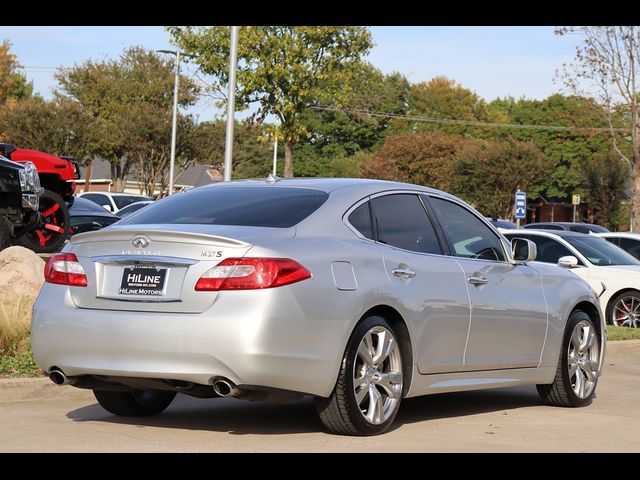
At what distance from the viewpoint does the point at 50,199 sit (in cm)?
1714

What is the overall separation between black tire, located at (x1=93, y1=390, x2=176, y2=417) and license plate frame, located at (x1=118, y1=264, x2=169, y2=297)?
1.40 m

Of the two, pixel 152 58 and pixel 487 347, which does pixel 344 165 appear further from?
pixel 487 347

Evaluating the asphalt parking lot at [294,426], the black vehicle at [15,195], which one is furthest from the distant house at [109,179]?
the asphalt parking lot at [294,426]

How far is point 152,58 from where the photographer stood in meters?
73.4

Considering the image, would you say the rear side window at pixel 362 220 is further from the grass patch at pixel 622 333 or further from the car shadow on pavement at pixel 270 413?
the grass patch at pixel 622 333

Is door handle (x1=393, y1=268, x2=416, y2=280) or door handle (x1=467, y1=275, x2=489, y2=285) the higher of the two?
door handle (x1=393, y1=268, x2=416, y2=280)

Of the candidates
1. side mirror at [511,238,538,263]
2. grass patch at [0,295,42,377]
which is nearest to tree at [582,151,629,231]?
grass patch at [0,295,42,377]

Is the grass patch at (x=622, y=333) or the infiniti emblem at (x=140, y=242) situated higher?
the infiniti emblem at (x=140, y=242)

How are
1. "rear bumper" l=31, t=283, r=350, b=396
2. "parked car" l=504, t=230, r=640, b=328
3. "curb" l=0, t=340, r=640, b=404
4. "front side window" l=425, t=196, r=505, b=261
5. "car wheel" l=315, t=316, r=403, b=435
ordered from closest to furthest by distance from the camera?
"rear bumper" l=31, t=283, r=350, b=396 → "car wheel" l=315, t=316, r=403, b=435 → "front side window" l=425, t=196, r=505, b=261 → "curb" l=0, t=340, r=640, b=404 → "parked car" l=504, t=230, r=640, b=328

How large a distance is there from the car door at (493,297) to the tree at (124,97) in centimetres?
5920

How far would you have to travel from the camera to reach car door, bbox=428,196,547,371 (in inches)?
344

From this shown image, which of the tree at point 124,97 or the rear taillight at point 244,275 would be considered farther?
the tree at point 124,97

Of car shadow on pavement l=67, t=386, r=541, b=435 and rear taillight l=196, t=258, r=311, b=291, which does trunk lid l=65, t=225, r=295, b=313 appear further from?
car shadow on pavement l=67, t=386, r=541, b=435

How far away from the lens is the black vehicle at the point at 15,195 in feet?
50.0
